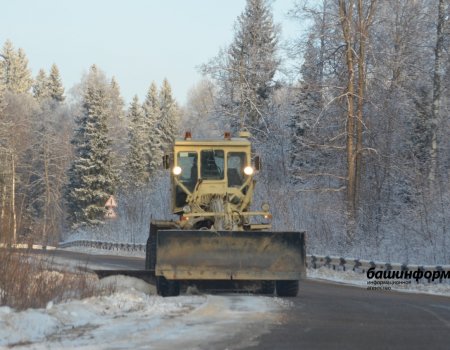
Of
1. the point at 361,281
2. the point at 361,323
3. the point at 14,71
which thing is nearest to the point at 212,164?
the point at 361,323

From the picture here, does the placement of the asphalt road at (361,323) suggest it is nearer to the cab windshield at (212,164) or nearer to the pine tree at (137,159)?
the cab windshield at (212,164)

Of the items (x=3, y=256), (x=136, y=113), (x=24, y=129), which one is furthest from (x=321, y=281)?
(x=136, y=113)

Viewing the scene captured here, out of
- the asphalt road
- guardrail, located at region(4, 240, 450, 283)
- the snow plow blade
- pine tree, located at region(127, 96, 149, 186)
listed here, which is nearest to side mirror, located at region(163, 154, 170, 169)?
the snow plow blade

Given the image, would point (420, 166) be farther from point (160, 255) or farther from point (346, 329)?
point (346, 329)

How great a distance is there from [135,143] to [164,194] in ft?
75.4

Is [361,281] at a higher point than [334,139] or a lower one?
lower

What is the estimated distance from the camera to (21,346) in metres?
8.08

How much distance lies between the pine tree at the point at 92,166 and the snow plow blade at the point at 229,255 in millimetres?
40923

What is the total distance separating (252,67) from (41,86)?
3137 inches

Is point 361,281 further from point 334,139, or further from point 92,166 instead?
point 92,166

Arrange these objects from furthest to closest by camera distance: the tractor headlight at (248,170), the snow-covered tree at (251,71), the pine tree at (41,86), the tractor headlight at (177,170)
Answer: the pine tree at (41,86), the snow-covered tree at (251,71), the tractor headlight at (177,170), the tractor headlight at (248,170)

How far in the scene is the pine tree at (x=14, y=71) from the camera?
113375 mm

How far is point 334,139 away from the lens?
93.2 ft

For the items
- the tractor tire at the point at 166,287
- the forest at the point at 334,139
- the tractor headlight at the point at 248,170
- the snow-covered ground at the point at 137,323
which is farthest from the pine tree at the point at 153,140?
the snow-covered ground at the point at 137,323
